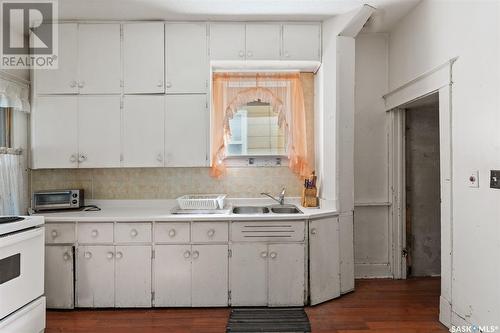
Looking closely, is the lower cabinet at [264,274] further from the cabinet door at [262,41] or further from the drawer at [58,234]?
Result: the cabinet door at [262,41]

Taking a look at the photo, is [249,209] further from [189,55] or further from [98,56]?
[98,56]

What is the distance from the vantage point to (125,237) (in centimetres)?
275

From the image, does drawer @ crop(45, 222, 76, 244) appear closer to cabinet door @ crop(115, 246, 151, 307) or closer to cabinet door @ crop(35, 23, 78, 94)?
cabinet door @ crop(115, 246, 151, 307)

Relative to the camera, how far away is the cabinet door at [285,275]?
275cm

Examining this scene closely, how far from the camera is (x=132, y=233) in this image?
275 cm

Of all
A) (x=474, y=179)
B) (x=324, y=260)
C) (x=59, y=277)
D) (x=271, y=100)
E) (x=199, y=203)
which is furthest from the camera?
(x=271, y=100)

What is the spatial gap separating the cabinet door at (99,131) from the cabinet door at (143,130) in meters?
0.10

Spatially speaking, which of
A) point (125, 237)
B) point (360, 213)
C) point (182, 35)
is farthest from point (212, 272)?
point (182, 35)

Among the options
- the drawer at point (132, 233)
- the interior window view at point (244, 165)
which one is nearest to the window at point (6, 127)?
the interior window view at point (244, 165)

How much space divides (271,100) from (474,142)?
195 cm

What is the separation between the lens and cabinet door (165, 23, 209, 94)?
3.06 meters

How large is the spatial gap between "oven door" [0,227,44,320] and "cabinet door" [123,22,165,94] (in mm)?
1565

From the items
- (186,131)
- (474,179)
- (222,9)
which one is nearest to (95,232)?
(186,131)
